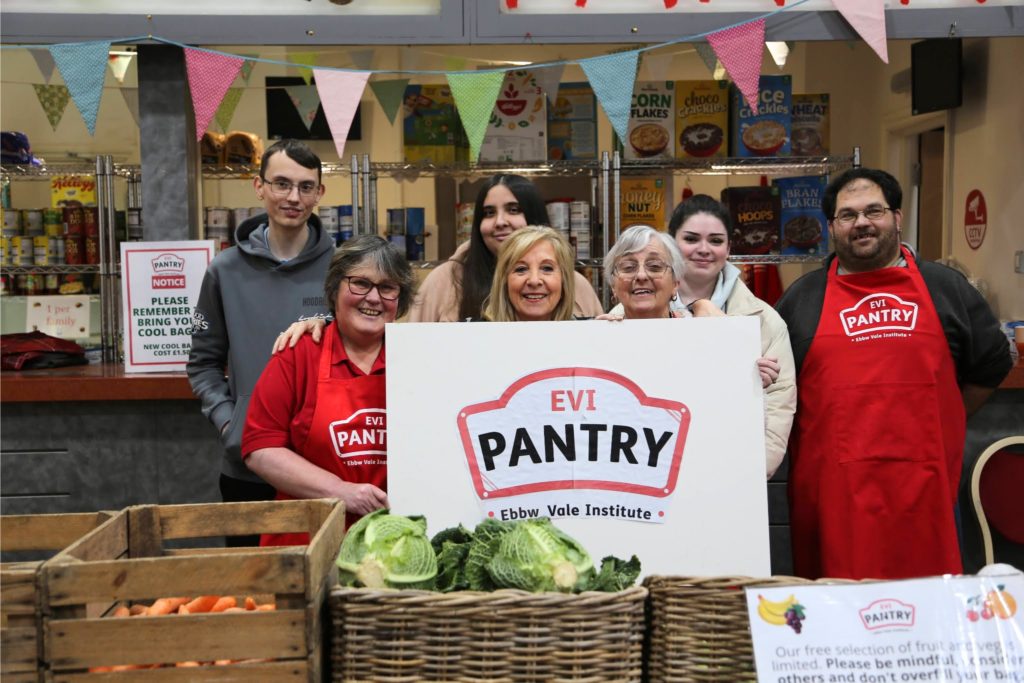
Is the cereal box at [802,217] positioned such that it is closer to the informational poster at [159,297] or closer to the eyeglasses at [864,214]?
the eyeglasses at [864,214]

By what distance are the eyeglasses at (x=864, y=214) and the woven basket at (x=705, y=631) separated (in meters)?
1.58

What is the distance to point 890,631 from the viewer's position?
154 centimetres

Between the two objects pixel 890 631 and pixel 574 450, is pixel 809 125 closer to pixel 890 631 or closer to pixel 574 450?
pixel 574 450

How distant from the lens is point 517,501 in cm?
200

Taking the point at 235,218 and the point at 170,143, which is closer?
the point at 170,143

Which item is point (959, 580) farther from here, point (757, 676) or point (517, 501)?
point (517, 501)

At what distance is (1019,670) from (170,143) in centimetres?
392

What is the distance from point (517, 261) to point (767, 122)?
10.2 ft

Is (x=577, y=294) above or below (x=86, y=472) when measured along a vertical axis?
above

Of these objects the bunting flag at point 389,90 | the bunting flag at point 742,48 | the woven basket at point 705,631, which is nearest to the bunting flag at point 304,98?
the bunting flag at point 389,90

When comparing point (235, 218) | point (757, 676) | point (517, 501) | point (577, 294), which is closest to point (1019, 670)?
point (757, 676)

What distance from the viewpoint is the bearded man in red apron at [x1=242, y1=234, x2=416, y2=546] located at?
2.34 m

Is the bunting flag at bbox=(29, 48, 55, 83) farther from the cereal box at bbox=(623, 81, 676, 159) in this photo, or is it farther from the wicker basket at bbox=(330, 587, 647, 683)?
the wicker basket at bbox=(330, 587, 647, 683)

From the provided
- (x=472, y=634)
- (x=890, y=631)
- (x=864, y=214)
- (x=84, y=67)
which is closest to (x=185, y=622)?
(x=472, y=634)
